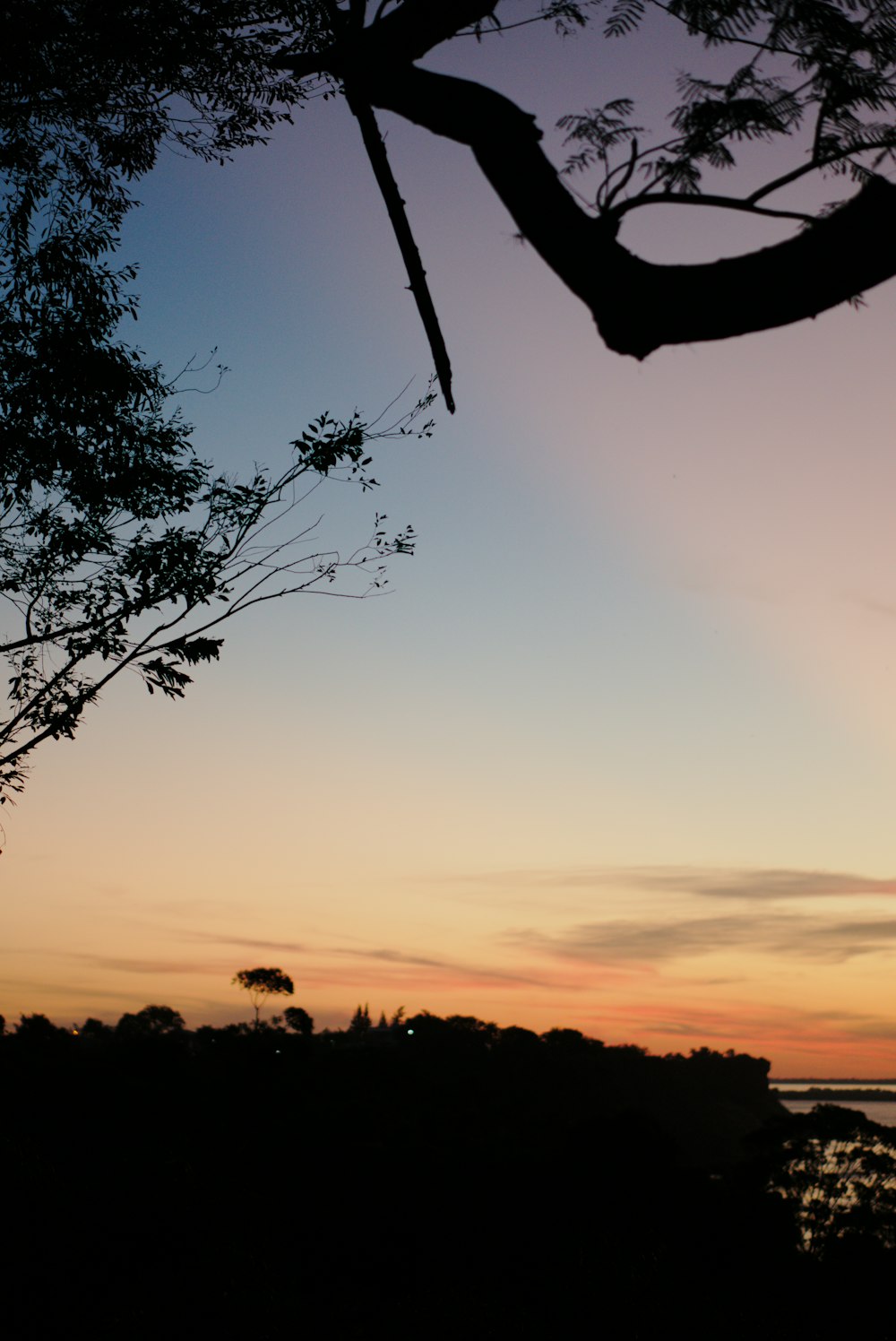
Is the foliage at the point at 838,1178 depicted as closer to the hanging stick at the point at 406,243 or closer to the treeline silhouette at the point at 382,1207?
the treeline silhouette at the point at 382,1207

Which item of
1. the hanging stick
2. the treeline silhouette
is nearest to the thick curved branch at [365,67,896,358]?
the hanging stick

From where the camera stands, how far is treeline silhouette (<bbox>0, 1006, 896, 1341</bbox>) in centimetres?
1959

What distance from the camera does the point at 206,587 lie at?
12344mm

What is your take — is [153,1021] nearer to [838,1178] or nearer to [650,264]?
[838,1178]

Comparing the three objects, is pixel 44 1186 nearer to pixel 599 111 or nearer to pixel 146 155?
pixel 146 155

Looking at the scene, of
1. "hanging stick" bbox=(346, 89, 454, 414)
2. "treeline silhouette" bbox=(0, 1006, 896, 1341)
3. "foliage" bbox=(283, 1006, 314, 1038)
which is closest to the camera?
"hanging stick" bbox=(346, 89, 454, 414)

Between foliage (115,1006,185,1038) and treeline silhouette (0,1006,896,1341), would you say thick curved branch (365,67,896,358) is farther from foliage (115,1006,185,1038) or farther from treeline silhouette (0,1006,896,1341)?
foliage (115,1006,185,1038)

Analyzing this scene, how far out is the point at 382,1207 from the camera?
48812 millimetres

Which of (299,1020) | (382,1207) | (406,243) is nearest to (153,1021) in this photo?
(299,1020)

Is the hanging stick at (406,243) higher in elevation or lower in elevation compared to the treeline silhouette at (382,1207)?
higher

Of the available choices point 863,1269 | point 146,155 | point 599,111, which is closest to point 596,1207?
point 863,1269

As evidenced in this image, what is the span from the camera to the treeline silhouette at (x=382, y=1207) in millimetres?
19594

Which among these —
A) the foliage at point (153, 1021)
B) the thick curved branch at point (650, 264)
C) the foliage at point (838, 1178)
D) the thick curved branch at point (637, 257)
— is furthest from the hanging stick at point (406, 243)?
the foliage at point (153, 1021)

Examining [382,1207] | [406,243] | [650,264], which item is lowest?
[382,1207]
